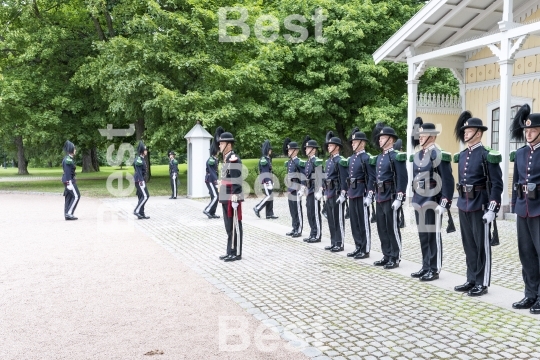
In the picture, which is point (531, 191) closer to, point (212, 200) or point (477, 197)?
point (477, 197)

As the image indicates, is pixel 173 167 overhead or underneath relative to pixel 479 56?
underneath

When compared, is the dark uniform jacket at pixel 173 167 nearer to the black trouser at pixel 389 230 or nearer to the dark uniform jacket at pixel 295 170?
the dark uniform jacket at pixel 295 170

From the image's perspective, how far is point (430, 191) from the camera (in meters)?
7.51

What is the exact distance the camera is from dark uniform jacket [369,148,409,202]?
8.08m

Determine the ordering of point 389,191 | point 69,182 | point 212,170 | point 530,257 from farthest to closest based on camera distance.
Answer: point 212,170
point 69,182
point 389,191
point 530,257

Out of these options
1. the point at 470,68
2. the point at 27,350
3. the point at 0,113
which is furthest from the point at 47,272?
the point at 0,113

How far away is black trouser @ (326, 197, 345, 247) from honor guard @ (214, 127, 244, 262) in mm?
1974

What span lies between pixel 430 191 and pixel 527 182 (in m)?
1.64

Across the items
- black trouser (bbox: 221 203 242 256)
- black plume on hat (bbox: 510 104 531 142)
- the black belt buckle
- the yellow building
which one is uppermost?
the yellow building

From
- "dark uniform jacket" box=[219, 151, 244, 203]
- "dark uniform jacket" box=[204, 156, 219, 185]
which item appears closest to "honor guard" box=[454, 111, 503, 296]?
"dark uniform jacket" box=[219, 151, 244, 203]

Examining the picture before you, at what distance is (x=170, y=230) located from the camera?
12.7 meters

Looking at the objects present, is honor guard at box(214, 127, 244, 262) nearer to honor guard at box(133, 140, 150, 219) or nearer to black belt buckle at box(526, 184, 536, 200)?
black belt buckle at box(526, 184, 536, 200)

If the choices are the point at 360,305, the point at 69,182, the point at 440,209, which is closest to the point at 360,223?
the point at 440,209

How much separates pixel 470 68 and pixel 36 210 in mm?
15946
